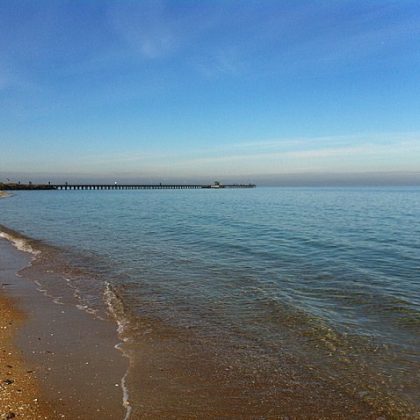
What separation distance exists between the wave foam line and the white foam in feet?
27.8

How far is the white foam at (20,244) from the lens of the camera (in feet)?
64.3

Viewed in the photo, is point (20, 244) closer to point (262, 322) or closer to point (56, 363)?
point (56, 363)

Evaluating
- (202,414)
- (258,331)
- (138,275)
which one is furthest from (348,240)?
(202,414)

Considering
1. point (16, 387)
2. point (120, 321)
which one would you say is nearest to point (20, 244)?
point (120, 321)

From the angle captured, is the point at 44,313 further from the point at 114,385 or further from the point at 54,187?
the point at 54,187

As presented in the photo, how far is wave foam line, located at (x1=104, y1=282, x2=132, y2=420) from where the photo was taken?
5688 mm

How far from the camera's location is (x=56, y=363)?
6.83 m

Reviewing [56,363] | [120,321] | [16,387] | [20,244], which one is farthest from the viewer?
[20,244]

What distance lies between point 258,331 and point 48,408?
15.6ft

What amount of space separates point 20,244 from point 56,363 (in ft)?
55.2

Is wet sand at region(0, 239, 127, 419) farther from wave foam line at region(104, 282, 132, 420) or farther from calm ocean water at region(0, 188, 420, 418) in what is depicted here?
calm ocean water at region(0, 188, 420, 418)

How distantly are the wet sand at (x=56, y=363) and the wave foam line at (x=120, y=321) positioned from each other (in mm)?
72

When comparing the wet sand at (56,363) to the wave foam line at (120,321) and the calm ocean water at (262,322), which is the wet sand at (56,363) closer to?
the wave foam line at (120,321)

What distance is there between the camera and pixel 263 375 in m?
6.70
